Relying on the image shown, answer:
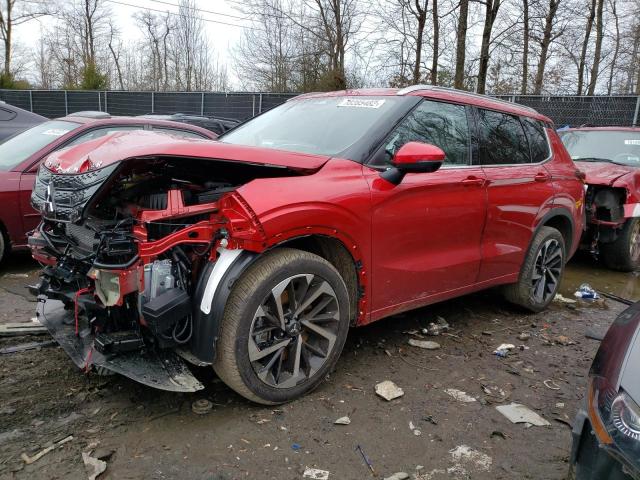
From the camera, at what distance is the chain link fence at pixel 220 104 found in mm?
12477

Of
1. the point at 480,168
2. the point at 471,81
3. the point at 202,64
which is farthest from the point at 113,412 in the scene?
the point at 202,64

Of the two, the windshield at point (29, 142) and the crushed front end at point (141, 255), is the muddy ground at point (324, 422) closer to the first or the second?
the crushed front end at point (141, 255)

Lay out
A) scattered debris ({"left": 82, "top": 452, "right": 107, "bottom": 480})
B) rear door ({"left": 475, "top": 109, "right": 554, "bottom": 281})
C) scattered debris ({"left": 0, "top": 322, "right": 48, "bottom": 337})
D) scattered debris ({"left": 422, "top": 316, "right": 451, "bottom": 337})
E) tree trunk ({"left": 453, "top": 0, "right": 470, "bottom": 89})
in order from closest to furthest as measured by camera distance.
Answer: scattered debris ({"left": 82, "top": 452, "right": 107, "bottom": 480}) → scattered debris ({"left": 0, "top": 322, "right": 48, "bottom": 337}) → rear door ({"left": 475, "top": 109, "right": 554, "bottom": 281}) → scattered debris ({"left": 422, "top": 316, "right": 451, "bottom": 337}) → tree trunk ({"left": 453, "top": 0, "right": 470, "bottom": 89})

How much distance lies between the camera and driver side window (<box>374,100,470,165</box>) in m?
3.29

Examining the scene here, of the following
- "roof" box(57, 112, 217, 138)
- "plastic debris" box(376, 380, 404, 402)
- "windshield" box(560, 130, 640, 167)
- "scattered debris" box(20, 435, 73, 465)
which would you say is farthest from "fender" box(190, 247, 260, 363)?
"windshield" box(560, 130, 640, 167)

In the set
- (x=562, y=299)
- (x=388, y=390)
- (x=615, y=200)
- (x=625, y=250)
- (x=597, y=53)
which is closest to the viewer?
(x=388, y=390)

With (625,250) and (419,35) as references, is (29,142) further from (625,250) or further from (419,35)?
(419,35)

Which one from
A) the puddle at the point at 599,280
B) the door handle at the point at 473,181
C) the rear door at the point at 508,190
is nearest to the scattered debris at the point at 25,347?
the door handle at the point at 473,181

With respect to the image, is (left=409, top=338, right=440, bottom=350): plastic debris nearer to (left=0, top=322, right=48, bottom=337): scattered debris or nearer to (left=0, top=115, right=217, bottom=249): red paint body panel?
(left=0, top=322, right=48, bottom=337): scattered debris

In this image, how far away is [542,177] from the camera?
4445mm

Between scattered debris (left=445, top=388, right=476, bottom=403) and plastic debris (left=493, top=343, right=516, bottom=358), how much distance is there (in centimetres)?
75

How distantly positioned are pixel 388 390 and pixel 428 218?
1111 mm

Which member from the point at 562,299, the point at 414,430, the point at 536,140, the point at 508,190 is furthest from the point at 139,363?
the point at 562,299

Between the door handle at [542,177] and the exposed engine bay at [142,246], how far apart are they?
8.26 feet
